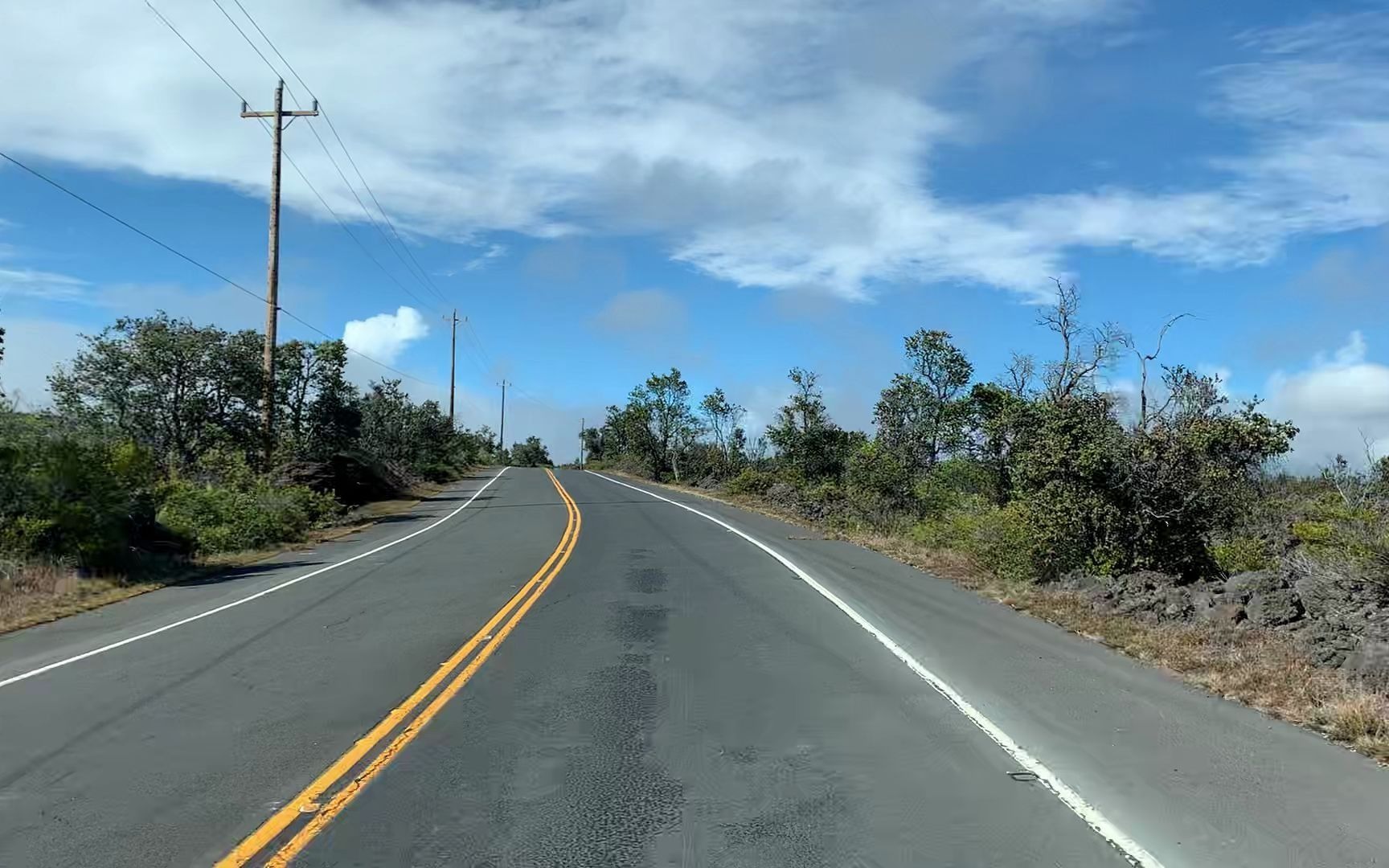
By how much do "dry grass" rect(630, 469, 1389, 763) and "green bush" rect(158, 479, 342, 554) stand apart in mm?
16029

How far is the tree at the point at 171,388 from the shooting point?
2400 centimetres

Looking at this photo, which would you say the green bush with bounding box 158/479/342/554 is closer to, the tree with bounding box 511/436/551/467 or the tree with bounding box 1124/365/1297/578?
the tree with bounding box 1124/365/1297/578

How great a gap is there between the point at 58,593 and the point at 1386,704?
1572 centimetres

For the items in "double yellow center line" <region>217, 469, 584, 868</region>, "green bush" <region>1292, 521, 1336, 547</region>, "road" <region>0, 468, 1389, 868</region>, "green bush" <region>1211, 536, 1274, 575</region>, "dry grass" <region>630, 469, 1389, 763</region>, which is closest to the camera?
"double yellow center line" <region>217, 469, 584, 868</region>

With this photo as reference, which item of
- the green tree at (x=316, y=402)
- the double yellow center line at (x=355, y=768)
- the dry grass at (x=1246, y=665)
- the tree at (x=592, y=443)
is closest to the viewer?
the double yellow center line at (x=355, y=768)

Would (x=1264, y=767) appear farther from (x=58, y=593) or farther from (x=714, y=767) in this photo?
(x=58, y=593)

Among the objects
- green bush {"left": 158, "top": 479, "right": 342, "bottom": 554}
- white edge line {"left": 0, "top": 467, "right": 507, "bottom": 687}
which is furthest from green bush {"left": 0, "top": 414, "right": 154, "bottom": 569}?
white edge line {"left": 0, "top": 467, "right": 507, "bottom": 687}

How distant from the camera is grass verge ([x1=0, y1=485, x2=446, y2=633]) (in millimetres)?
12242

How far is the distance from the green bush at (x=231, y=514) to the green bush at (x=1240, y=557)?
1869cm

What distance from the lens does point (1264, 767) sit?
5.84 meters

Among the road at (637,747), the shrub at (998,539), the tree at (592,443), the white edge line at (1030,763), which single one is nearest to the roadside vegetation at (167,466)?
the road at (637,747)

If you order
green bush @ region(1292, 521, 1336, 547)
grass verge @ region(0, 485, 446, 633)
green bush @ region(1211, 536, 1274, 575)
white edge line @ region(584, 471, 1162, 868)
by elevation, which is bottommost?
grass verge @ region(0, 485, 446, 633)

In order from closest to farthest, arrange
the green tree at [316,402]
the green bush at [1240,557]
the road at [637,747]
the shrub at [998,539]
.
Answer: the road at [637,747] < the green bush at [1240,557] < the shrub at [998,539] < the green tree at [316,402]

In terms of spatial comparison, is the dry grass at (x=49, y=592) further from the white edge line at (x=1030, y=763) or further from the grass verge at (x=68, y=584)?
the white edge line at (x=1030, y=763)
